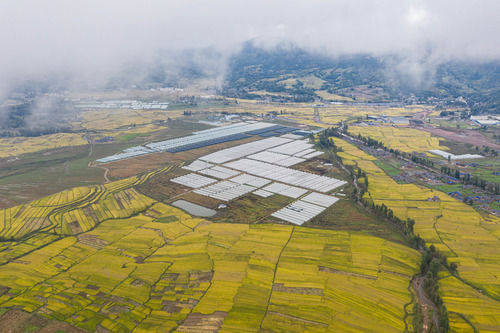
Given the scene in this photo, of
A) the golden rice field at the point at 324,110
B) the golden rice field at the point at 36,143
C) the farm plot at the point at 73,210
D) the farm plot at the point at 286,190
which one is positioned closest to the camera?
the farm plot at the point at 73,210

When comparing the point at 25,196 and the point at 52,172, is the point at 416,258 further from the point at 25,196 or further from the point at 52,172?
the point at 52,172

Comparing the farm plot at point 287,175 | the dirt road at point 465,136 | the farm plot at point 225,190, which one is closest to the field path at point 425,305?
the farm plot at point 287,175

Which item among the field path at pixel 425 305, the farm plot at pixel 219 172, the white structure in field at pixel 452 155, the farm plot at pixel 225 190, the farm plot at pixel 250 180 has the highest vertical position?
the white structure in field at pixel 452 155

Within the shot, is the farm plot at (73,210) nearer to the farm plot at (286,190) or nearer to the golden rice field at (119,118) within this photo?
the farm plot at (286,190)

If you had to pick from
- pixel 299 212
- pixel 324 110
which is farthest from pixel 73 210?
pixel 324 110

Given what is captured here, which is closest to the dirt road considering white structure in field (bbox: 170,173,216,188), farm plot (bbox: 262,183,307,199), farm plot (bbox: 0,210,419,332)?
farm plot (bbox: 262,183,307,199)

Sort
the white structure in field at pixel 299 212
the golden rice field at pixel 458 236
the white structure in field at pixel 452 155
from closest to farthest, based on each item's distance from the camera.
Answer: the golden rice field at pixel 458 236 → the white structure in field at pixel 299 212 → the white structure in field at pixel 452 155
